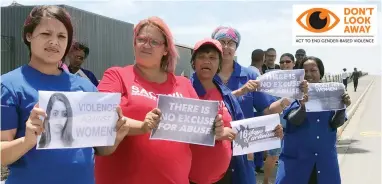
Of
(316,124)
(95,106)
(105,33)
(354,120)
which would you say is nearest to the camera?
(95,106)

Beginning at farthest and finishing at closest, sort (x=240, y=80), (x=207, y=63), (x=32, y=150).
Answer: (x=240, y=80) → (x=207, y=63) → (x=32, y=150)

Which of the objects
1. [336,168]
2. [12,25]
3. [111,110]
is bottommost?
[336,168]

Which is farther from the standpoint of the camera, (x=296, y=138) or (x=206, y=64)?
(x=296, y=138)

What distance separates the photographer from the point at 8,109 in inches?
82.7

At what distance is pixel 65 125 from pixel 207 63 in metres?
1.32

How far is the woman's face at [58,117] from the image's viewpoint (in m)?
2.20

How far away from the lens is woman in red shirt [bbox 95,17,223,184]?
8.64 ft

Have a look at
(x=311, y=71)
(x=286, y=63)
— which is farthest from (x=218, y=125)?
(x=286, y=63)

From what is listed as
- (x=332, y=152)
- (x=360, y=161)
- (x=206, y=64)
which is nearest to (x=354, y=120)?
(x=360, y=161)

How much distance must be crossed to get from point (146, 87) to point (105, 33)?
546 inches

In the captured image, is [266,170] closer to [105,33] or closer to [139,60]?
[139,60]

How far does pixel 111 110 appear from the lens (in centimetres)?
244

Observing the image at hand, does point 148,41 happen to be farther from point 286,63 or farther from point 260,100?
point 286,63

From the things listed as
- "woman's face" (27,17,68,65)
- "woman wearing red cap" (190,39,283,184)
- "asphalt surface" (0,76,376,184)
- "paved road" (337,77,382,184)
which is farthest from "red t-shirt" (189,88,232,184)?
"paved road" (337,77,382,184)
